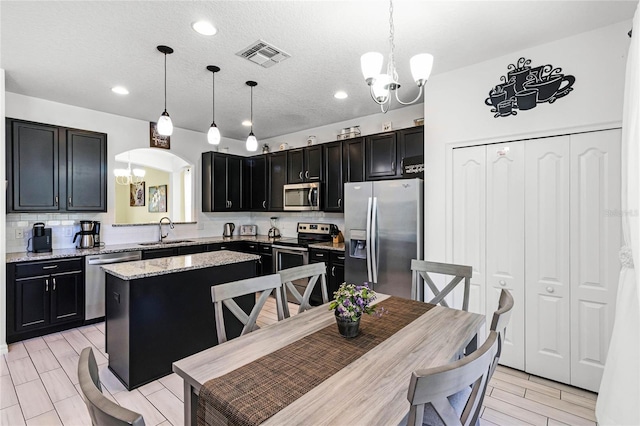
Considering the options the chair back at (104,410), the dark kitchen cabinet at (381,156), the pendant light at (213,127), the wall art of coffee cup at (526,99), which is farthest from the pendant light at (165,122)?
the wall art of coffee cup at (526,99)

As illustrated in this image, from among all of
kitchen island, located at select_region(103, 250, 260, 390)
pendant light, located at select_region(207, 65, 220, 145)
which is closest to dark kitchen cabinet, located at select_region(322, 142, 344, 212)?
pendant light, located at select_region(207, 65, 220, 145)

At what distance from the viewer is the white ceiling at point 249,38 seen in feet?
6.98

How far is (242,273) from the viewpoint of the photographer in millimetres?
3158

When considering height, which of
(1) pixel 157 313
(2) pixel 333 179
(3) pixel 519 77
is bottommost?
(1) pixel 157 313

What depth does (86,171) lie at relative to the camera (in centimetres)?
409

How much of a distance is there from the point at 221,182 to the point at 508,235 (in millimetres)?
4445

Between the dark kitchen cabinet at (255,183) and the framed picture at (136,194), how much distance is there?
1.68 m

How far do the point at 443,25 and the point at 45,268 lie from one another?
15.2ft

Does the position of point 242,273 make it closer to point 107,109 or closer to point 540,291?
point 540,291

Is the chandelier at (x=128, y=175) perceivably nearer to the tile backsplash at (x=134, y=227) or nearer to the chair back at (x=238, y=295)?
the tile backsplash at (x=134, y=227)

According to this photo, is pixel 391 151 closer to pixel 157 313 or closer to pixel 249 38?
pixel 249 38

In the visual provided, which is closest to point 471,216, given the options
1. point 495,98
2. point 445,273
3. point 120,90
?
point 445,273

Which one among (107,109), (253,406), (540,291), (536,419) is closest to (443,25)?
(540,291)

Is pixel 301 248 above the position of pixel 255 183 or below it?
below
